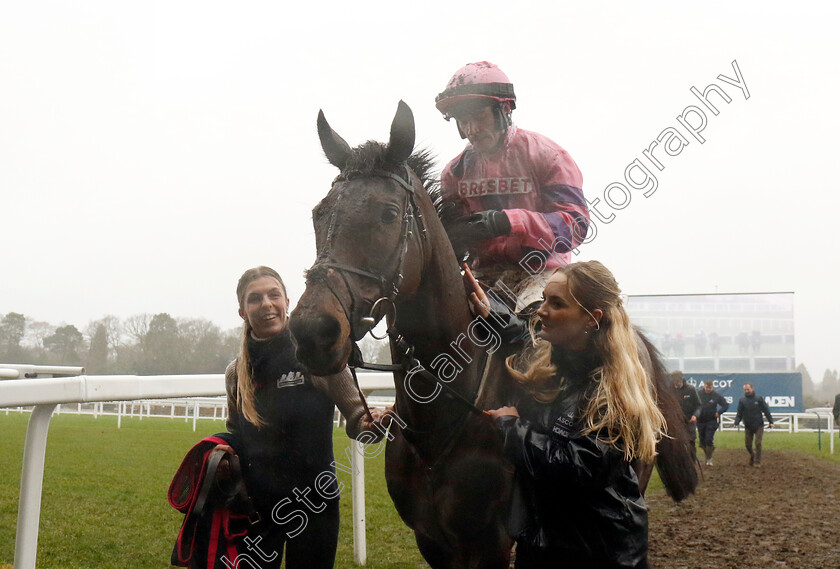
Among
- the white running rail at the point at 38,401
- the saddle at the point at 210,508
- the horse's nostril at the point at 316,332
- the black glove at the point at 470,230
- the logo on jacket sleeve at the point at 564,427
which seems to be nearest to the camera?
the horse's nostril at the point at 316,332

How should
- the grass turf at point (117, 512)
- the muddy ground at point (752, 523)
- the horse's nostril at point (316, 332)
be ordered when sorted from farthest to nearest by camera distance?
the muddy ground at point (752, 523) < the grass turf at point (117, 512) < the horse's nostril at point (316, 332)

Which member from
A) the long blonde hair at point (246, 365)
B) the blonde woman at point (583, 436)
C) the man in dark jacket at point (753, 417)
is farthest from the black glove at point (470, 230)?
the man in dark jacket at point (753, 417)

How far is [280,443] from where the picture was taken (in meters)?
2.57

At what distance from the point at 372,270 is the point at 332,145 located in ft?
1.75

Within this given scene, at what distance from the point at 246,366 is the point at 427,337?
2.37ft

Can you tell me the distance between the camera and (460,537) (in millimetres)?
2316

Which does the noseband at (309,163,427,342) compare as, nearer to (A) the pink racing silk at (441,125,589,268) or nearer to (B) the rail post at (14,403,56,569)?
(A) the pink racing silk at (441,125,589,268)

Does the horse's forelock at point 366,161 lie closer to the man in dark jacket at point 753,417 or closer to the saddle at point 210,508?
the saddle at point 210,508

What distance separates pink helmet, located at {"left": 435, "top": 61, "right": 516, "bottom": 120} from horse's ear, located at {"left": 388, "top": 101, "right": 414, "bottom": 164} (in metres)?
0.72

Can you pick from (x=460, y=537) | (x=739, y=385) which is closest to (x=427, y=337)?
(x=460, y=537)

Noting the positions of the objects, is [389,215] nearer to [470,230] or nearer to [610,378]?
[470,230]

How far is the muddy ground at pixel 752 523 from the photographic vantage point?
5.15 metres

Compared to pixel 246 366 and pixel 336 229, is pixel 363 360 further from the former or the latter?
pixel 246 366

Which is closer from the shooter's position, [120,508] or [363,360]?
[363,360]
